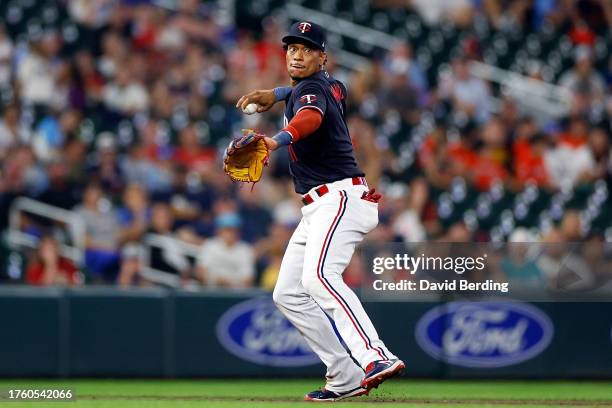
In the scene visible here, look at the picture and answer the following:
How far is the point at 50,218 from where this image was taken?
10922mm

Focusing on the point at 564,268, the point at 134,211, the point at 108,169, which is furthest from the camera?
the point at 108,169

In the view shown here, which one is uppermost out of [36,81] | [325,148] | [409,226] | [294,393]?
[36,81]

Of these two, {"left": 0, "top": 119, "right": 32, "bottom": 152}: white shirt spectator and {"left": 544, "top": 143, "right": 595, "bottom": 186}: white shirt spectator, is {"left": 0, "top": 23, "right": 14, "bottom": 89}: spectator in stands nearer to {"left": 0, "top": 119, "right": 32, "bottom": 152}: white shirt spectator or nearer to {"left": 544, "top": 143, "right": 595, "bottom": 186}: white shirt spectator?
{"left": 0, "top": 119, "right": 32, "bottom": 152}: white shirt spectator

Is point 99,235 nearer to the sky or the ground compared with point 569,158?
nearer to the ground

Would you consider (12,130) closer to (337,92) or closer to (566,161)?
(566,161)

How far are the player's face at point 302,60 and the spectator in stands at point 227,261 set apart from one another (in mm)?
3820

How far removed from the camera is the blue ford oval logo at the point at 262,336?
9.16 metres

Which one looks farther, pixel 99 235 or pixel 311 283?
pixel 99 235

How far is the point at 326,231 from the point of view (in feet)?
21.8

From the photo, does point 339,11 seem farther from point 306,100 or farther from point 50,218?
point 306,100

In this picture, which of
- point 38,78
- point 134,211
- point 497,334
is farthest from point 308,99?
point 38,78

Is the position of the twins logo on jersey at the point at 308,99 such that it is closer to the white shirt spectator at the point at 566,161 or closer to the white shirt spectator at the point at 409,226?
the white shirt spectator at the point at 409,226

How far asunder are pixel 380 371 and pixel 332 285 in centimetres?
50

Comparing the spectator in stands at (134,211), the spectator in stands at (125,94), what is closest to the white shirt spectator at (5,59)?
the spectator in stands at (125,94)
